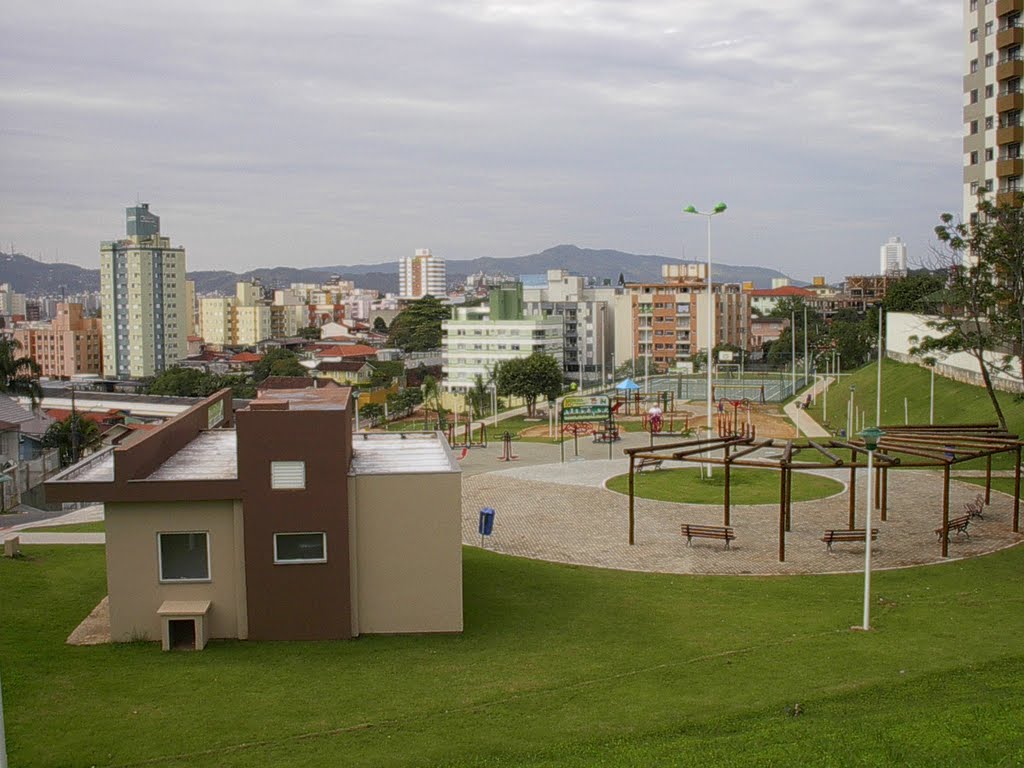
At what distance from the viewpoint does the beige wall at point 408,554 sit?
1903 centimetres

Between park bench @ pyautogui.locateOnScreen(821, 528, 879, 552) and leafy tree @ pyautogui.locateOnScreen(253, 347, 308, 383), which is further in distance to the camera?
leafy tree @ pyautogui.locateOnScreen(253, 347, 308, 383)

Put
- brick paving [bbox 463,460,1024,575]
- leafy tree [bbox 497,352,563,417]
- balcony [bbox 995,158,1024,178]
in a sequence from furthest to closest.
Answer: leafy tree [bbox 497,352,563,417] < balcony [bbox 995,158,1024,178] < brick paving [bbox 463,460,1024,575]

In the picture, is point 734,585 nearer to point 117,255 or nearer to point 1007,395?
point 1007,395

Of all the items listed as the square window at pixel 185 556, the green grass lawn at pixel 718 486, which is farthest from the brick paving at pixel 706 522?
the square window at pixel 185 556

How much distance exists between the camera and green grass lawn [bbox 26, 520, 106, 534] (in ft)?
91.4

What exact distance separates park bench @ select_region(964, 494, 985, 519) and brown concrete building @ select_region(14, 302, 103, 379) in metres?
142

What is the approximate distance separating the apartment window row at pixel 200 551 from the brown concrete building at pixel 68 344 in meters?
143

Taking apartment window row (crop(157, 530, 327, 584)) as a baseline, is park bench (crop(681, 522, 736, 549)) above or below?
below

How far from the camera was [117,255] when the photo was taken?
539 feet

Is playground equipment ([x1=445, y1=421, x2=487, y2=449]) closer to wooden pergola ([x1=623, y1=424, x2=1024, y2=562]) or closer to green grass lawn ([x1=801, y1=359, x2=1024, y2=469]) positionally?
green grass lawn ([x1=801, y1=359, x2=1024, y2=469])

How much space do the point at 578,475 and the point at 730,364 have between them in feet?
250

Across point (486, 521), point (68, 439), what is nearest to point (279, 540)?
point (486, 521)

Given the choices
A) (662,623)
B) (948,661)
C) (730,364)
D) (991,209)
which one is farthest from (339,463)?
(730,364)

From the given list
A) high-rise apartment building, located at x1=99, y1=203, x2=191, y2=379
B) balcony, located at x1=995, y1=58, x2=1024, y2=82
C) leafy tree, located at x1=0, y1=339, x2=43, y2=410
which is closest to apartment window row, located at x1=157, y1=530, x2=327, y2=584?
leafy tree, located at x1=0, y1=339, x2=43, y2=410
